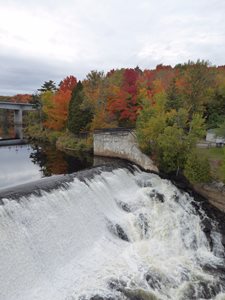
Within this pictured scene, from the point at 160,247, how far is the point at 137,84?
92.3ft

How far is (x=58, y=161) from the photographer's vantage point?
101 feet

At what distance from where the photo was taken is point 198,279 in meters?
12.5

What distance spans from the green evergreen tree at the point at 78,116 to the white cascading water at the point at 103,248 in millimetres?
19262

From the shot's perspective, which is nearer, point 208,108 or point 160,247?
point 160,247

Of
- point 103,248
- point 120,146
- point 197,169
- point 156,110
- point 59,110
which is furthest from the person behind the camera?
point 59,110

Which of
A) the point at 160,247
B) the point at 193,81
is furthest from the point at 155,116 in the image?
the point at 160,247

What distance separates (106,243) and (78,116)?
24.9m

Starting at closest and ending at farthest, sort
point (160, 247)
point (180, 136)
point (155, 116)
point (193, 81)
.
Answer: point (160, 247) → point (180, 136) → point (155, 116) → point (193, 81)

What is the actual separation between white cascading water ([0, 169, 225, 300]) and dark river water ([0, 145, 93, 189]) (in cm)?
809

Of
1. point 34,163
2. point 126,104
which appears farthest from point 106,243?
point 126,104

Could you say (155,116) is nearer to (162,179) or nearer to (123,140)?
(123,140)

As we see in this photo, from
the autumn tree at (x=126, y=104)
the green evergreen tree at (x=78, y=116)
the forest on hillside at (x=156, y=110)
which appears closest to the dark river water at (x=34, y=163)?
the green evergreen tree at (x=78, y=116)

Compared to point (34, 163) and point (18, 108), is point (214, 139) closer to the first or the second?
point (34, 163)

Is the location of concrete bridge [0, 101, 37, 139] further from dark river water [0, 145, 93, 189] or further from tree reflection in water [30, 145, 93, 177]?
tree reflection in water [30, 145, 93, 177]
